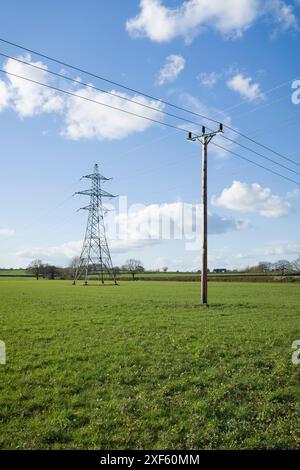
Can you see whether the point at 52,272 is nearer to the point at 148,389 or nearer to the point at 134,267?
the point at 134,267

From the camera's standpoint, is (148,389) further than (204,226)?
No

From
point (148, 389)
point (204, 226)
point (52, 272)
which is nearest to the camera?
point (148, 389)

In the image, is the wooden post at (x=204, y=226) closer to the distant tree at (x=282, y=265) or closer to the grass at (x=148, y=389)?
the grass at (x=148, y=389)

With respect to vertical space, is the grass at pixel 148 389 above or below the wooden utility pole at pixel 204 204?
below

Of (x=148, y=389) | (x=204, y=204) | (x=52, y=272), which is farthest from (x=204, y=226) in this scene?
(x=52, y=272)

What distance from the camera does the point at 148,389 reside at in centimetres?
1067

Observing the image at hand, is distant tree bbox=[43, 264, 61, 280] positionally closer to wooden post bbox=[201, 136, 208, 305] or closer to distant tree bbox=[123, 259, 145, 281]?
distant tree bbox=[123, 259, 145, 281]

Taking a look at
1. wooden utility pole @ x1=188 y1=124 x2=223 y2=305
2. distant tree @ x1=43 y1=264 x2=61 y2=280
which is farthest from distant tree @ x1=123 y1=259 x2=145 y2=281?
wooden utility pole @ x1=188 y1=124 x2=223 y2=305

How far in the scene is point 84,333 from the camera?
722 inches

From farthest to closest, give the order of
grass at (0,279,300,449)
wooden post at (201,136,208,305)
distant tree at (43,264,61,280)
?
distant tree at (43,264,61,280) → wooden post at (201,136,208,305) → grass at (0,279,300,449)

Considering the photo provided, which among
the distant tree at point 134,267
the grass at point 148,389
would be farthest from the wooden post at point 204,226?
the distant tree at point 134,267

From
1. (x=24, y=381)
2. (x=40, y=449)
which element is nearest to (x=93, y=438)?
(x=40, y=449)

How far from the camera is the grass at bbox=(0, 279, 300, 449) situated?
→ 805cm

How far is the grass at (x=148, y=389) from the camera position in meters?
8.05
